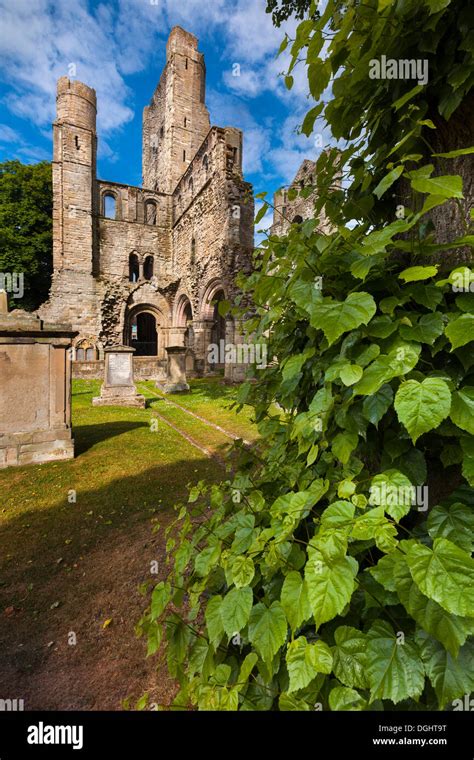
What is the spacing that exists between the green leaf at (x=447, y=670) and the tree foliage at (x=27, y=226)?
31261 mm

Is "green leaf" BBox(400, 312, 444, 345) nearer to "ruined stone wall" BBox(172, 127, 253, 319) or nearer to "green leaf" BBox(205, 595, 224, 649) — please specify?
"green leaf" BBox(205, 595, 224, 649)

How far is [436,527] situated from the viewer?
2.91 ft

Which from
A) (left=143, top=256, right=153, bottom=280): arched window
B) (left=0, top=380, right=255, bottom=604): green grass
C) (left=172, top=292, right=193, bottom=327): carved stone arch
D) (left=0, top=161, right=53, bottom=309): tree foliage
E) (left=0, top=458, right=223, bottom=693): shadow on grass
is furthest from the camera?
(left=0, top=161, right=53, bottom=309): tree foliage

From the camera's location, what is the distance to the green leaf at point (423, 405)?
2.64 ft

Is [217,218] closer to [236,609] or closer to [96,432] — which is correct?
[96,432]

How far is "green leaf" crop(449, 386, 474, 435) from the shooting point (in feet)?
2.68

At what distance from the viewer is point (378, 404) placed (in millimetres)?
994

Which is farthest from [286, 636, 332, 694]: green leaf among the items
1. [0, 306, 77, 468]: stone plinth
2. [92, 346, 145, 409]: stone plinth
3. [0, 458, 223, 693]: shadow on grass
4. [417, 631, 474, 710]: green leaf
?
[92, 346, 145, 409]: stone plinth

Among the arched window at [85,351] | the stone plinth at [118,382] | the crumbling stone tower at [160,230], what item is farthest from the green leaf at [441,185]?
the arched window at [85,351]

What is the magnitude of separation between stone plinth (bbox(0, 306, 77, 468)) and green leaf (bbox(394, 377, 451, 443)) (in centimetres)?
599

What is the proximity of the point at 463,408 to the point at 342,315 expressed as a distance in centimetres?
39

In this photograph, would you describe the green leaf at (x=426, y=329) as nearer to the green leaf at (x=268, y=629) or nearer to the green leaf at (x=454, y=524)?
the green leaf at (x=454, y=524)
